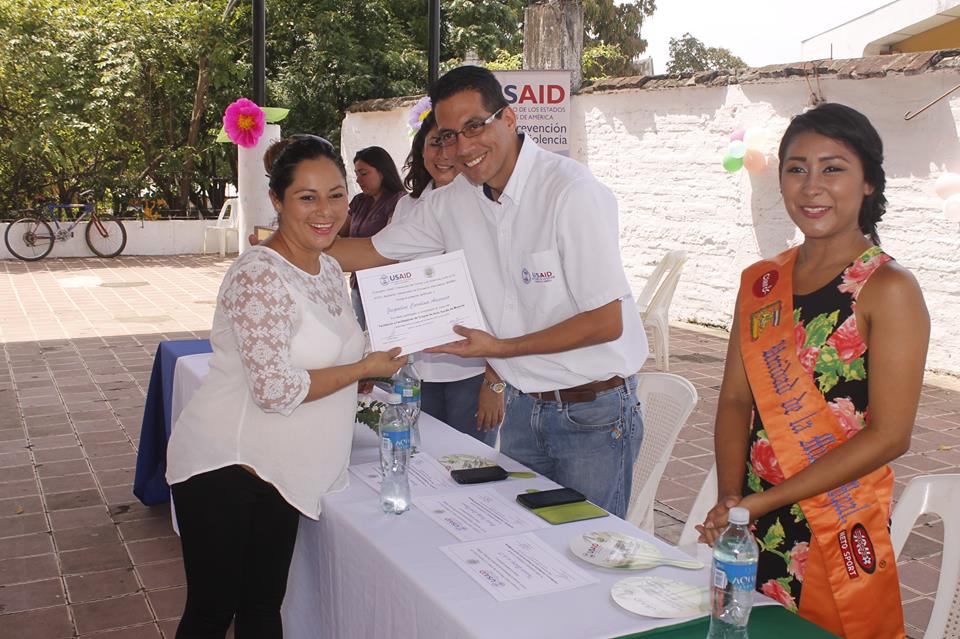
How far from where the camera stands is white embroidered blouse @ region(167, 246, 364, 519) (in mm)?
2311

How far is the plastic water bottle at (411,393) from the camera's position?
3113 millimetres

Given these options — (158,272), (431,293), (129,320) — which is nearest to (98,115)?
(158,272)

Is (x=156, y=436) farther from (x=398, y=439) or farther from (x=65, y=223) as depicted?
(x=65, y=223)

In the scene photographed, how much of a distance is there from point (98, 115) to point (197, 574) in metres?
15.7

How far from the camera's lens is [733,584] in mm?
1729

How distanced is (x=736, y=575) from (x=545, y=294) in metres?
1.13

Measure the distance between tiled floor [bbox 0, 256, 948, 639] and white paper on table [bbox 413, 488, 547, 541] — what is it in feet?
5.43

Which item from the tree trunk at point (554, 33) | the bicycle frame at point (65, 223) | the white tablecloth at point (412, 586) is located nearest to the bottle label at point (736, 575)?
the white tablecloth at point (412, 586)

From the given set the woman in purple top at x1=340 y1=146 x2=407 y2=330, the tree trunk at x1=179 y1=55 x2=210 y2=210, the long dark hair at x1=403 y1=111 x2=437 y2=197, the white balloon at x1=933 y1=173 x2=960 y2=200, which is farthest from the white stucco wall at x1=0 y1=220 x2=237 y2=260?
the long dark hair at x1=403 y1=111 x2=437 y2=197

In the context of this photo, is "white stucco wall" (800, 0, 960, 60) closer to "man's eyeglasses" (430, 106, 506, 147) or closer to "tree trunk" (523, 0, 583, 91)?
"tree trunk" (523, 0, 583, 91)

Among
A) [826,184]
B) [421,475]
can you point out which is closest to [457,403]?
[421,475]

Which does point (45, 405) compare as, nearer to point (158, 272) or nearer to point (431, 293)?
point (431, 293)

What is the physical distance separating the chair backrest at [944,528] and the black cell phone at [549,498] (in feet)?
2.63

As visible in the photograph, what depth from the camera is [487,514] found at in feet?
7.93
